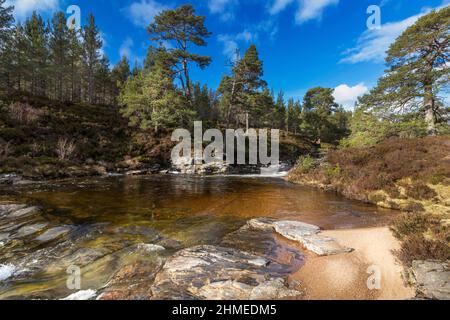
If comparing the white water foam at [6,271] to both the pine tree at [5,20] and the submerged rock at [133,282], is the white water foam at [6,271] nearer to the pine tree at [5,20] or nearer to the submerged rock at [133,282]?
the submerged rock at [133,282]

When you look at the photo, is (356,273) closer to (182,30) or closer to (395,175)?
(395,175)

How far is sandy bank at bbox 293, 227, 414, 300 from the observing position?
3.54 meters

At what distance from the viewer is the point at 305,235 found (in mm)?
6035

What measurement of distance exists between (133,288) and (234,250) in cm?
229

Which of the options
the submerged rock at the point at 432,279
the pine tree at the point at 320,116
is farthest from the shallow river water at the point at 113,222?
the pine tree at the point at 320,116

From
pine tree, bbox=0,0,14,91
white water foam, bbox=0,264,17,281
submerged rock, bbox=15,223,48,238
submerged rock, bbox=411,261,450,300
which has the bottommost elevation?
white water foam, bbox=0,264,17,281

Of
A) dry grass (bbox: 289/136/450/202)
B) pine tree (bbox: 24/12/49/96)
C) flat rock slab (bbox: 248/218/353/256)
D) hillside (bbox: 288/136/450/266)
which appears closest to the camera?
hillside (bbox: 288/136/450/266)

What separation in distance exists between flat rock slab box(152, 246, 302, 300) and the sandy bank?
0.54 meters

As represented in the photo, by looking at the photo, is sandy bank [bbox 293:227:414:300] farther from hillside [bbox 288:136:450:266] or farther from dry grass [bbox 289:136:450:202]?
dry grass [bbox 289:136:450:202]

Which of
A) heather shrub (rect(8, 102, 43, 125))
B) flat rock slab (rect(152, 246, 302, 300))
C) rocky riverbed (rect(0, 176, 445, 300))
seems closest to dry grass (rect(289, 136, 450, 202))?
rocky riverbed (rect(0, 176, 445, 300))

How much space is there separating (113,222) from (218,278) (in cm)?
499
